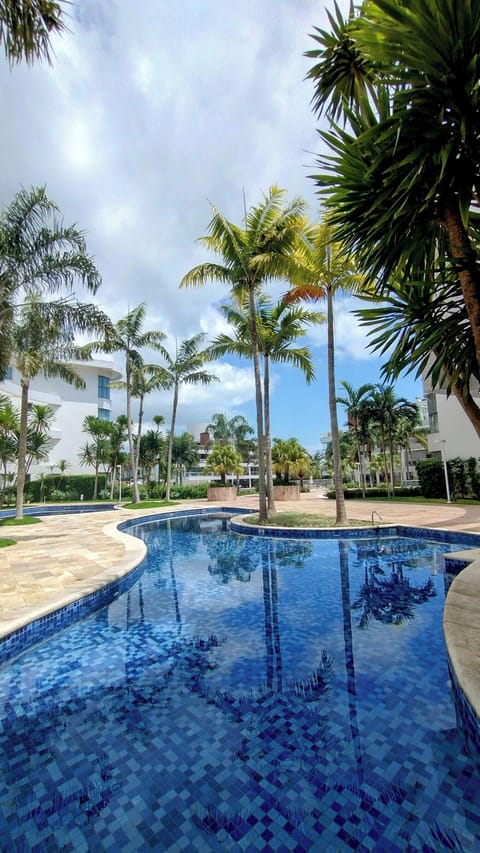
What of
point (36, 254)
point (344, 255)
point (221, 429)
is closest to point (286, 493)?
point (36, 254)

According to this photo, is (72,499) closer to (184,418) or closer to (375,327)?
(375,327)

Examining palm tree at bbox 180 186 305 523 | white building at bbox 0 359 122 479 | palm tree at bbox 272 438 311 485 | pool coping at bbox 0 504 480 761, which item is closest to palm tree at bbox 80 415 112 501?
white building at bbox 0 359 122 479

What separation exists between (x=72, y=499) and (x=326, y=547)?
87.0 feet

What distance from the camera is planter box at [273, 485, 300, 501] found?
2894 centimetres

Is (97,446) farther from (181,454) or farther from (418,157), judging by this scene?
(418,157)

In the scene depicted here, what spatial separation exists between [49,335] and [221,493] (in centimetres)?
1906

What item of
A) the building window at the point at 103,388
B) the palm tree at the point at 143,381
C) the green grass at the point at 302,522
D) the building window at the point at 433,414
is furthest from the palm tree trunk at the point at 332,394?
the building window at the point at 103,388

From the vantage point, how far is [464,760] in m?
2.69

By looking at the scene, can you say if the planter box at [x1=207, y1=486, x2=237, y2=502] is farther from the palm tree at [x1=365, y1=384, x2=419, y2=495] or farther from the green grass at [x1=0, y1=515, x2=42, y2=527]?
the green grass at [x1=0, y1=515, x2=42, y2=527]

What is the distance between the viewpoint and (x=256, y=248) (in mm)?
12609

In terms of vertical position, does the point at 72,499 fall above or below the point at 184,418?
below

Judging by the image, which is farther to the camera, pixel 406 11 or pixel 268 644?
pixel 268 644

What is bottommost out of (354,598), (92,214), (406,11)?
(354,598)

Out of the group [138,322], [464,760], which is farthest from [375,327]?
[138,322]
